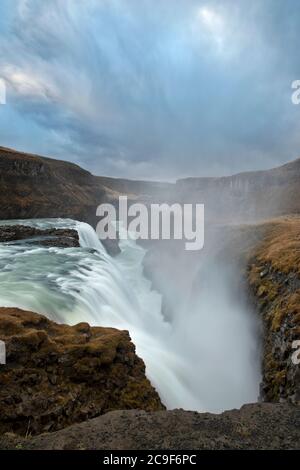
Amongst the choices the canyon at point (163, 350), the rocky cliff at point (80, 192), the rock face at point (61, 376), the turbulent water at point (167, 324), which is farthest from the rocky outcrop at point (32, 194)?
the rock face at point (61, 376)

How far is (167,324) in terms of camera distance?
4062cm

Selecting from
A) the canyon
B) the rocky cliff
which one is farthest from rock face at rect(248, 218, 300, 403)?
the rocky cliff

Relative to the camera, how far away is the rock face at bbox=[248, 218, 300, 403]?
14827 mm

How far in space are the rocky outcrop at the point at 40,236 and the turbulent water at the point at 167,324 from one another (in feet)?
30.5

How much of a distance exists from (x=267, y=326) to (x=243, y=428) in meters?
11.8

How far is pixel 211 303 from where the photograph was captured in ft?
121

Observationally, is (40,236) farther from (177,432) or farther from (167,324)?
(177,432)

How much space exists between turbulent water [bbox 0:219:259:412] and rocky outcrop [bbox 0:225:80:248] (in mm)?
9284

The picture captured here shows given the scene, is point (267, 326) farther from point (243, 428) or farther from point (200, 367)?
point (243, 428)

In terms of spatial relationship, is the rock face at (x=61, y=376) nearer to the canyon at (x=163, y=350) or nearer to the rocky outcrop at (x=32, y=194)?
the canyon at (x=163, y=350)

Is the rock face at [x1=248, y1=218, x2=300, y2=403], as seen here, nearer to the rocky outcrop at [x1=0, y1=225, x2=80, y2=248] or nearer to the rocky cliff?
the rocky outcrop at [x1=0, y1=225, x2=80, y2=248]

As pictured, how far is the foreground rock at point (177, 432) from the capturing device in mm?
8539

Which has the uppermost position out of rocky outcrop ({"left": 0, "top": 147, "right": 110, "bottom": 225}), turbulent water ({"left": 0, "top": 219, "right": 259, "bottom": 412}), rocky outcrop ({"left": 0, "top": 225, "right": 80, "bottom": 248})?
rocky outcrop ({"left": 0, "top": 147, "right": 110, "bottom": 225})
